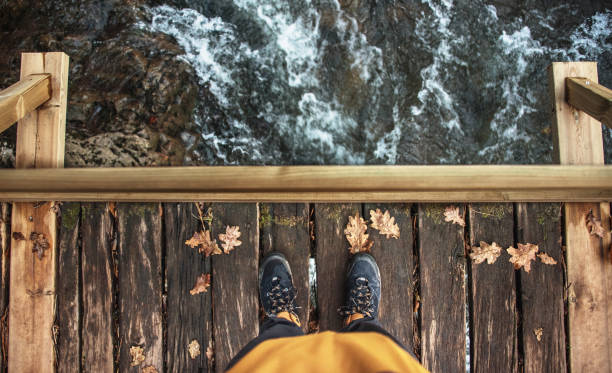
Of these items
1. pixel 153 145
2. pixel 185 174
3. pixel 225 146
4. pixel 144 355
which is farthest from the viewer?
pixel 225 146

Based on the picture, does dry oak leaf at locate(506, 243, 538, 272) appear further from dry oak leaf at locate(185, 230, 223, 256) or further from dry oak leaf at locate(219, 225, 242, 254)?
dry oak leaf at locate(185, 230, 223, 256)

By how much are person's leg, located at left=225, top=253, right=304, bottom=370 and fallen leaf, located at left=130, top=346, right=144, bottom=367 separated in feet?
2.79

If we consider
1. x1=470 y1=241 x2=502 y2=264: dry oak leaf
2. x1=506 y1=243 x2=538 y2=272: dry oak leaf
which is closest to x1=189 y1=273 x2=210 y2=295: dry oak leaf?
x1=470 y1=241 x2=502 y2=264: dry oak leaf

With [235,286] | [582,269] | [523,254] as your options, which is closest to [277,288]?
[235,286]

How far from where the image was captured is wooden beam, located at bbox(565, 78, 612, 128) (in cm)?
170

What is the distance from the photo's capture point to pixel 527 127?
3.37 m

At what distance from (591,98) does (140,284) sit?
10.0ft

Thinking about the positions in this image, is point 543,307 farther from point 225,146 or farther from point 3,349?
point 3,349

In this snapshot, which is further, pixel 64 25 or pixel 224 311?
pixel 64 25

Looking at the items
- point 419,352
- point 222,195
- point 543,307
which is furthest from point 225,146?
point 543,307

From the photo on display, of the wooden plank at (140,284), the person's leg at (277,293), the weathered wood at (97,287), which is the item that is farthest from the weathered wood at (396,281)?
the weathered wood at (97,287)

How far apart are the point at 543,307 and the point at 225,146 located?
2987 mm

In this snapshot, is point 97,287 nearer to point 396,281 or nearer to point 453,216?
point 396,281

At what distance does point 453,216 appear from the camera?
84.9 inches
